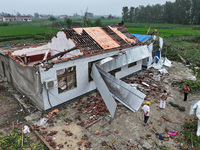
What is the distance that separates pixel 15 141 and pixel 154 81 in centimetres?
1060

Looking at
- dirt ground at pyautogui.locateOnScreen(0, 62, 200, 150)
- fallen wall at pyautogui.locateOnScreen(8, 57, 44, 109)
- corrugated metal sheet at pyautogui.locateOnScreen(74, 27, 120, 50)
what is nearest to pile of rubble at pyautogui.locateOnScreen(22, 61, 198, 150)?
dirt ground at pyautogui.locateOnScreen(0, 62, 200, 150)

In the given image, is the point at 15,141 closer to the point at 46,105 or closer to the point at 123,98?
the point at 46,105

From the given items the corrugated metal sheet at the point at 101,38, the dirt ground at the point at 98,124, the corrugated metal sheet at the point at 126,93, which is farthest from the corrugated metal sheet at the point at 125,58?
the dirt ground at the point at 98,124

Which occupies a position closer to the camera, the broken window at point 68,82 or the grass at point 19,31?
the broken window at point 68,82

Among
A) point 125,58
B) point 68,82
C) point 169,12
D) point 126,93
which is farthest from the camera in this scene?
point 169,12

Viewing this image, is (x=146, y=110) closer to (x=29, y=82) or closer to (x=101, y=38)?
(x=29, y=82)

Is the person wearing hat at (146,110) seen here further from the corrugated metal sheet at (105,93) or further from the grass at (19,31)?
the grass at (19,31)

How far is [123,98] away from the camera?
316 inches

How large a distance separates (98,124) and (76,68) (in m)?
3.57

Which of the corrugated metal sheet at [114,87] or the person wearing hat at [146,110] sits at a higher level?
the corrugated metal sheet at [114,87]

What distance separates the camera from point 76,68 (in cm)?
884

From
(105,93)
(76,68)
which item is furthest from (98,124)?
(76,68)

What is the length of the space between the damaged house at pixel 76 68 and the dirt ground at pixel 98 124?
70cm

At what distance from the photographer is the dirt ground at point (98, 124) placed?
618 centimetres
